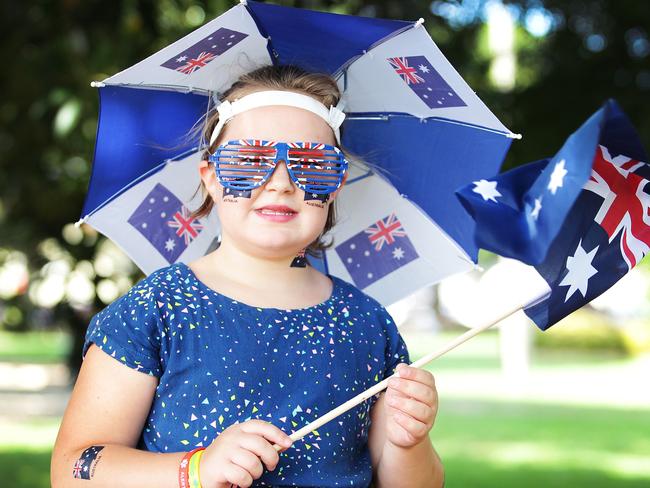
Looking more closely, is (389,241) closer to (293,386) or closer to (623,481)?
(293,386)

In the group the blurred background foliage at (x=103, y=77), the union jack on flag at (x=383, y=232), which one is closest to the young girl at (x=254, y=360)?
the union jack on flag at (x=383, y=232)

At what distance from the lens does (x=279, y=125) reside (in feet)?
7.68

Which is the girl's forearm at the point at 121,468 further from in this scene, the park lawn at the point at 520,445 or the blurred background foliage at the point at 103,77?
the park lawn at the point at 520,445

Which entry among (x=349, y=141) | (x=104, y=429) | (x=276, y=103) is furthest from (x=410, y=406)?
(x=349, y=141)

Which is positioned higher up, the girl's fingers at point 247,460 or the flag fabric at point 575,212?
the flag fabric at point 575,212

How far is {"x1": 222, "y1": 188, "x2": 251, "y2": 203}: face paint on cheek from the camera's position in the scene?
2.29 metres

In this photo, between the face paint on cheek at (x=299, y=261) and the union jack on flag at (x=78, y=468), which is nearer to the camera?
the union jack on flag at (x=78, y=468)

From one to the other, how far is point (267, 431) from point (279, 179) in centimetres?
57

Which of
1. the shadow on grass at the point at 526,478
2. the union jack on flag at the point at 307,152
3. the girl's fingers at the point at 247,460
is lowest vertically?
the shadow on grass at the point at 526,478

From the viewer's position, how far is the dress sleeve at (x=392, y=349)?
8.07ft

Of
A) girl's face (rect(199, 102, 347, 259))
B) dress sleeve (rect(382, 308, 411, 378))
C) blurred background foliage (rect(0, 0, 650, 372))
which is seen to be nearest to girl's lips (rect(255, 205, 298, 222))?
girl's face (rect(199, 102, 347, 259))

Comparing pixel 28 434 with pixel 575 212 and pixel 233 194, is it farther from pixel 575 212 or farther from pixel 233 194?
pixel 575 212

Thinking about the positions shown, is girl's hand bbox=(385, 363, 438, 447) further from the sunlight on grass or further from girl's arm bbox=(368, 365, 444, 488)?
the sunlight on grass

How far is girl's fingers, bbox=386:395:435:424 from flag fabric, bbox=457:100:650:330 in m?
0.32
